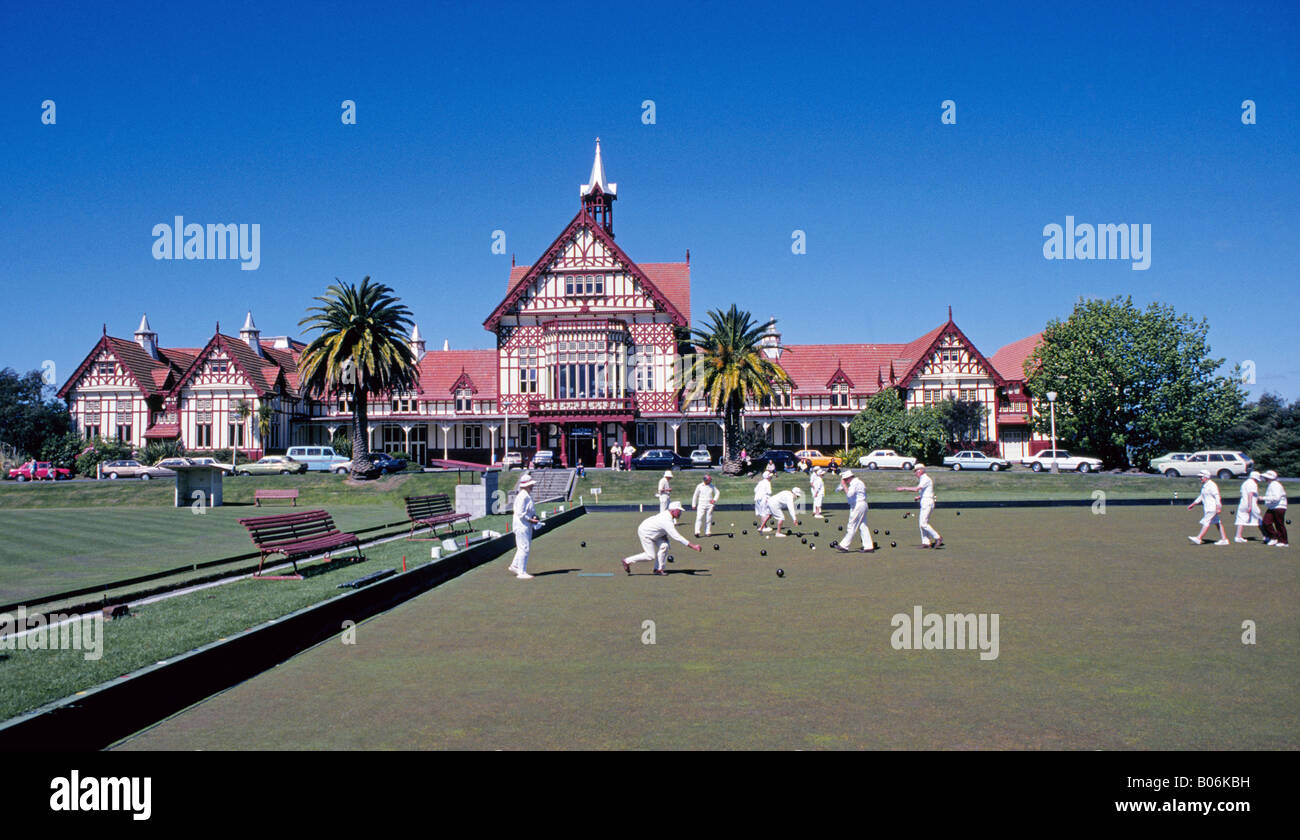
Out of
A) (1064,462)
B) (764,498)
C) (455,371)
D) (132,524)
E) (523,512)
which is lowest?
(132,524)

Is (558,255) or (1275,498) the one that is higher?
(558,255)

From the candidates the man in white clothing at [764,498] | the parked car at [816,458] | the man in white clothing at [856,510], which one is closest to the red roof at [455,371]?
the parked car at [816,458]

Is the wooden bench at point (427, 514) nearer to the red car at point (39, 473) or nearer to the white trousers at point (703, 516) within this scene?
the white trousers at point (703, 516)

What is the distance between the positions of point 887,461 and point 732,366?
13628mm

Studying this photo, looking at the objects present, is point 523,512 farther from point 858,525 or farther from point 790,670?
point 858,525

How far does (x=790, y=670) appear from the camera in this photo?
8.17 meters

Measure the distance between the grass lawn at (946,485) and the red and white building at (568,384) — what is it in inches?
375

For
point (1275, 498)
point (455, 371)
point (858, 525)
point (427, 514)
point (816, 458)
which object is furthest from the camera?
point (455, 371)

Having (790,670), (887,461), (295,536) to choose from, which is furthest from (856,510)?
(887,461)

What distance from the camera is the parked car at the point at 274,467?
178 feet

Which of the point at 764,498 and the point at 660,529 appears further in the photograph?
the point at 764,498

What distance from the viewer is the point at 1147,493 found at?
→ 1656 inches
